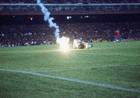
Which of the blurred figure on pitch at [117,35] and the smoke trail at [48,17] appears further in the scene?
the blurred figure on pitch at [117,35]

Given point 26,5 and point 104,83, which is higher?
point 26,5

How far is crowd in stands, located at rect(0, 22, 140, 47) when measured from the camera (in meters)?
59.0

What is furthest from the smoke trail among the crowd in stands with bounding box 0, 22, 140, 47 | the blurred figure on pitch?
the blurred figure on pitch

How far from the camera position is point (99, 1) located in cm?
6456

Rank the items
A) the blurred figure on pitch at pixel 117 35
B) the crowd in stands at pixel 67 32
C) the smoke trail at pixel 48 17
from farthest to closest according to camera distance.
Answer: the blurred figure on pitch at pixel 117 35 < the smoke trail at pixel 48 17 < the crowd in stands at pixel 67 32

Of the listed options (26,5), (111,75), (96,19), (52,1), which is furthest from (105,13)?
(111,75)

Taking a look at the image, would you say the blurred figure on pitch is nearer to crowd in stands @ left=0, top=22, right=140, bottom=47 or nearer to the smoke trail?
crowd in stands @ left=0, top=22, right=140, bottom=47

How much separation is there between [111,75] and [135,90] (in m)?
3.64

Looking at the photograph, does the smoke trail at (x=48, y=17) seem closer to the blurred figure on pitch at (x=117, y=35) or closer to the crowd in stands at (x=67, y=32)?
the crowd in stands at (x=67, y=32)

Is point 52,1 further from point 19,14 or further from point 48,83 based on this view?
point 48,83

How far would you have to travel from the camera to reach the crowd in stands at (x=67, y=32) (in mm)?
59000

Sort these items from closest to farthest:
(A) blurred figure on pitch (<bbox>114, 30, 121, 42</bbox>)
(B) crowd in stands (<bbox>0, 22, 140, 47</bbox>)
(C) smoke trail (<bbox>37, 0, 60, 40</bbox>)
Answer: (B) crowd in stands (<bbox>0, 22, 140, 47</bbox>) → (C) smoke trail (<bbox>37, 0, 60, 40</bbox>) → (A) blurred figure on pitch (<bbox>114, 30, 121, 42</bbox>)

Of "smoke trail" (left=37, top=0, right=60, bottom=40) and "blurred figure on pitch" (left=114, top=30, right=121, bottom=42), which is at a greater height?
"smoke trail" (left=37, top=0, right=60, bottom=40)

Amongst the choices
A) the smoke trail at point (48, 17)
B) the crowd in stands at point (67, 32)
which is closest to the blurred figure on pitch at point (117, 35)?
the crowd in stands at point (67, 32)
